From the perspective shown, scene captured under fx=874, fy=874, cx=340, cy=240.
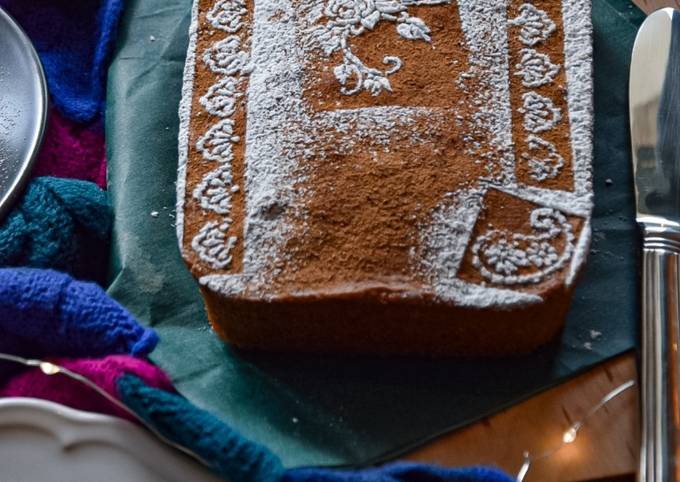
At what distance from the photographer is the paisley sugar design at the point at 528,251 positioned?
2.62ft

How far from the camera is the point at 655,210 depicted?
2.98 ft

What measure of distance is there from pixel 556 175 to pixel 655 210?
14 cm

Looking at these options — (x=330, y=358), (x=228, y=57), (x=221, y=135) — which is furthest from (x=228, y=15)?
(x=330, y=358)

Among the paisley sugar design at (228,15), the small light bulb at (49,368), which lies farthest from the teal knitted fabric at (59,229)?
the paisley sugar design at (228,15)

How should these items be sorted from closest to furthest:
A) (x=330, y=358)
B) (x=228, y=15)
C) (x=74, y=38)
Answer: (x=330, y=358)
(x=228, y=15)
(x=74, y=38)

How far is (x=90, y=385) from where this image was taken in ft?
2.69

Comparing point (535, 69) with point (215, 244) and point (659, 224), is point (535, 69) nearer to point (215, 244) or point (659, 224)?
point (659, 224)

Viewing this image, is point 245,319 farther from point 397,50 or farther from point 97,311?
point 397,50

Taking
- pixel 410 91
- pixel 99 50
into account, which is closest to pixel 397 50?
pixel 410 91

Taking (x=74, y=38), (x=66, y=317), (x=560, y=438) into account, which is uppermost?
(x=74, y=38)

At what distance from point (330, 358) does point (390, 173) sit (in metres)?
0.20

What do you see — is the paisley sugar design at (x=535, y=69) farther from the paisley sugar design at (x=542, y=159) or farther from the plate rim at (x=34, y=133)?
the plate rim at (x=34, y=133)

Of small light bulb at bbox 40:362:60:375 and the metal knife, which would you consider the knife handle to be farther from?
small light bulb at bbox 40:362:60:375

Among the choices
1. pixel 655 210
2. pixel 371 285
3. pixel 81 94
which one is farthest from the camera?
pixel 81 94
